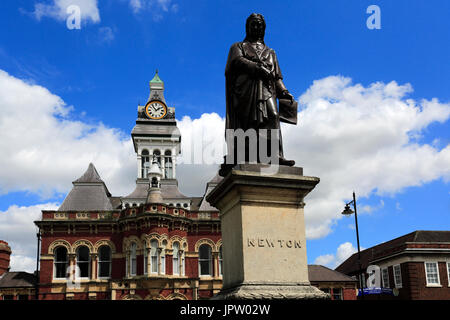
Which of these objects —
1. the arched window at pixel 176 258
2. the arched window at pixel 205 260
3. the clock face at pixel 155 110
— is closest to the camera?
the arched window at pixel 176 258

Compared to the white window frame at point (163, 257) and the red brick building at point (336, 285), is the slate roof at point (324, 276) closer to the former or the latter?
the red brick building at point (336, 285)

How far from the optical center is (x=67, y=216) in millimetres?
41406

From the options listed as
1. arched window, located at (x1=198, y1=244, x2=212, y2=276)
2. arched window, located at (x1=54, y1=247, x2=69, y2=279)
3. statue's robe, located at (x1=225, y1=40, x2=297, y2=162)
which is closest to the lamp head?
statue's robe, located at (x1=225, y1=40, x2=297, y2=162)

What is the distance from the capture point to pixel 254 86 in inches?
269

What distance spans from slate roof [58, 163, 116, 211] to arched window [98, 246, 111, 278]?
14.5 ft

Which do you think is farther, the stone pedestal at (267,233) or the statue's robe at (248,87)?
the statue's robe at (248,87)

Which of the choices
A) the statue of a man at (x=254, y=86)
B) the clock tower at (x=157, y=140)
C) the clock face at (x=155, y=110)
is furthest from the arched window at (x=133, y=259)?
the statue of a man at (x=254, y=86)

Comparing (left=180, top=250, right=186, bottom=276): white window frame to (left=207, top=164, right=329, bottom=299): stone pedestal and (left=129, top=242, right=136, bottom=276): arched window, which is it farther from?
(left=207, top=164, right=329, bottom=299): stone pedestal

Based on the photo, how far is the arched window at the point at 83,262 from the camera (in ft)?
132

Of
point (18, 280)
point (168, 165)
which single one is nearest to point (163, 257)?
point (18, 280)

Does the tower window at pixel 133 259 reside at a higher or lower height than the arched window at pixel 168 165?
lower

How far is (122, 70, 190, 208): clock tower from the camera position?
178 ft

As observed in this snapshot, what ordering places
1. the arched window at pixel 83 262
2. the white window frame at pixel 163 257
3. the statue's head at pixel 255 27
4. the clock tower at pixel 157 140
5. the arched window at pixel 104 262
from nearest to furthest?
the statue's head at pixel 255 27, the white window frame at pixel 163 257, the arched window at pixel 83 262, the arched window at pixel 104 262, the clock tower at pixel 157 140
